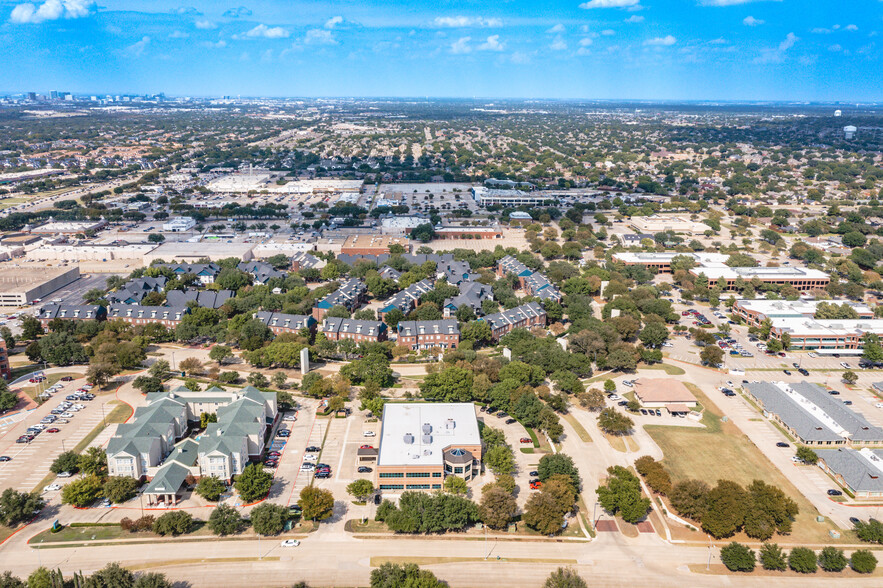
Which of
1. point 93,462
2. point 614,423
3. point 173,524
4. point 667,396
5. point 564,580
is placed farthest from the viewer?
point 667,396

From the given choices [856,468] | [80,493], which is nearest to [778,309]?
[856,468]

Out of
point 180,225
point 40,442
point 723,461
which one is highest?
point 180,225

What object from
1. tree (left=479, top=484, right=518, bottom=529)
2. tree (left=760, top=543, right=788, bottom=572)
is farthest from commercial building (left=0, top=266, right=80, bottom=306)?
tree (left=760, top=543, right=788, bottom=572)

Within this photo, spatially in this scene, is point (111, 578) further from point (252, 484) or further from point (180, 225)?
point (180, 225)

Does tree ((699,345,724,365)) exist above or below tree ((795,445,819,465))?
above

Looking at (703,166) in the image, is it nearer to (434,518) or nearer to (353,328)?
(353,328)

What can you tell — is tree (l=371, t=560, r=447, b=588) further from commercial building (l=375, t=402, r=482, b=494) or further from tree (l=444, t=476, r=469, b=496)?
commercial building (l=375, t=402, r=482, b=494)

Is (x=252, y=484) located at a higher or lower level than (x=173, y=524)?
higher
